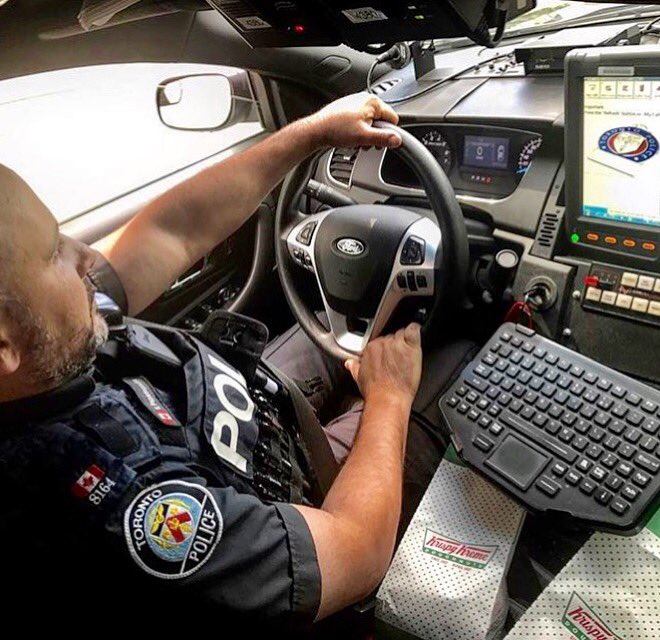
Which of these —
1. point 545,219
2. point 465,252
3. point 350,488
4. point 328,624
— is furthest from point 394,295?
point 328,624

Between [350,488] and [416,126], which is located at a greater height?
[416,126]

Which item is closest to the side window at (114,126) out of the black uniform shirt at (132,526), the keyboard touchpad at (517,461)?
the black uniform shirt at (132,526)

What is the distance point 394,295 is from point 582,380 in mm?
402

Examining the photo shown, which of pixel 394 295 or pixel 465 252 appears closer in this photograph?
pixel 465 252

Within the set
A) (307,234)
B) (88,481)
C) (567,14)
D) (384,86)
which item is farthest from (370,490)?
(567,14)

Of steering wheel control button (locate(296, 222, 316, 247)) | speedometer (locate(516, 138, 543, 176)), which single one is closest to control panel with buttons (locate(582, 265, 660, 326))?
speedometer (locate(516, 138, 543, 176))

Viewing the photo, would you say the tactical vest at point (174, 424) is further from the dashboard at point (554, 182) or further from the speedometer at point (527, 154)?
the speedometer at point (527, 154)

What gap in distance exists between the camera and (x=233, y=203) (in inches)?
52.4

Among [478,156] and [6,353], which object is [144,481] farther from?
[478,156]

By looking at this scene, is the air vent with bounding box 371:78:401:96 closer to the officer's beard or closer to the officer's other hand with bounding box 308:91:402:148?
the officer's other hand with bounding box 308:91:402:148

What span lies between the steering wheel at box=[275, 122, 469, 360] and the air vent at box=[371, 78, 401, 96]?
341mm

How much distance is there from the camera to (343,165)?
1.54m

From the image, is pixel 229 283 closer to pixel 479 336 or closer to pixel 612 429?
pixel 479 336

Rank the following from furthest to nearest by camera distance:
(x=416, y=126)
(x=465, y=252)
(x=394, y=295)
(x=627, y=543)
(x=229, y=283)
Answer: (x=229, y=283)
(x=416, y=126)
(x=394, y=295)
(x=465, y=252)
(x=627, y=543)
